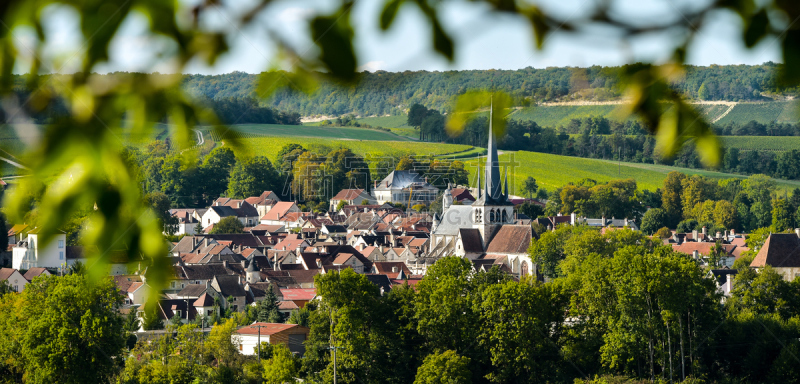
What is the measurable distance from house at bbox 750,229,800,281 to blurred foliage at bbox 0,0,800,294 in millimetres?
49355

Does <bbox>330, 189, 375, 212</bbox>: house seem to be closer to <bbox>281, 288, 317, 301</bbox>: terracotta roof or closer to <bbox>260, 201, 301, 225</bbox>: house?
<bbox>260, 201, 301, 225</bbox>: house

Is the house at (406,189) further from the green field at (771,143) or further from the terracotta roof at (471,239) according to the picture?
the green field at (771,143)

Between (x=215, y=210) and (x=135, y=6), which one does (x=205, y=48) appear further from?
(x=215, y=210)

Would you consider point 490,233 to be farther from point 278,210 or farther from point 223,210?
point 223,210

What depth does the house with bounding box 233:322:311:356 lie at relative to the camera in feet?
120

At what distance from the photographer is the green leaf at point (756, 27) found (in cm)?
171

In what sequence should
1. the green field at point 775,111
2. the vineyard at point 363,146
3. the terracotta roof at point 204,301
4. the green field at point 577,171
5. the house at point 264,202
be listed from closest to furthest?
1. the green field at point 775,111
2. the terracotta roof at point 204,301
3. the vineyard at point 363,146
4. the house at point 264,202
5. the green field at point 577,171

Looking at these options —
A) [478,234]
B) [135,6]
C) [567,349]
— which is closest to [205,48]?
[135,6]

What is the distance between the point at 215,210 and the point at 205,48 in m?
91.8

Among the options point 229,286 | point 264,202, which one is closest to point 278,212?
point 264,202

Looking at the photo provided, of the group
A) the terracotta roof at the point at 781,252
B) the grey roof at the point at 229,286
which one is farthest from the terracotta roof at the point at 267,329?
the terracotta roof at the point at 781,252

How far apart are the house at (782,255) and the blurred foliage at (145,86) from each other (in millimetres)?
49355

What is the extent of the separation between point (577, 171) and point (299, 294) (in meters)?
62.9

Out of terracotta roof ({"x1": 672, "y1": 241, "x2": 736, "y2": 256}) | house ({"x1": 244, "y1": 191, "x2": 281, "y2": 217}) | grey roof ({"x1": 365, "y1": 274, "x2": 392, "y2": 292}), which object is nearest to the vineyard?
house ({"x1": 244, "y1": 191, "x2": 281, "y2": 217})
